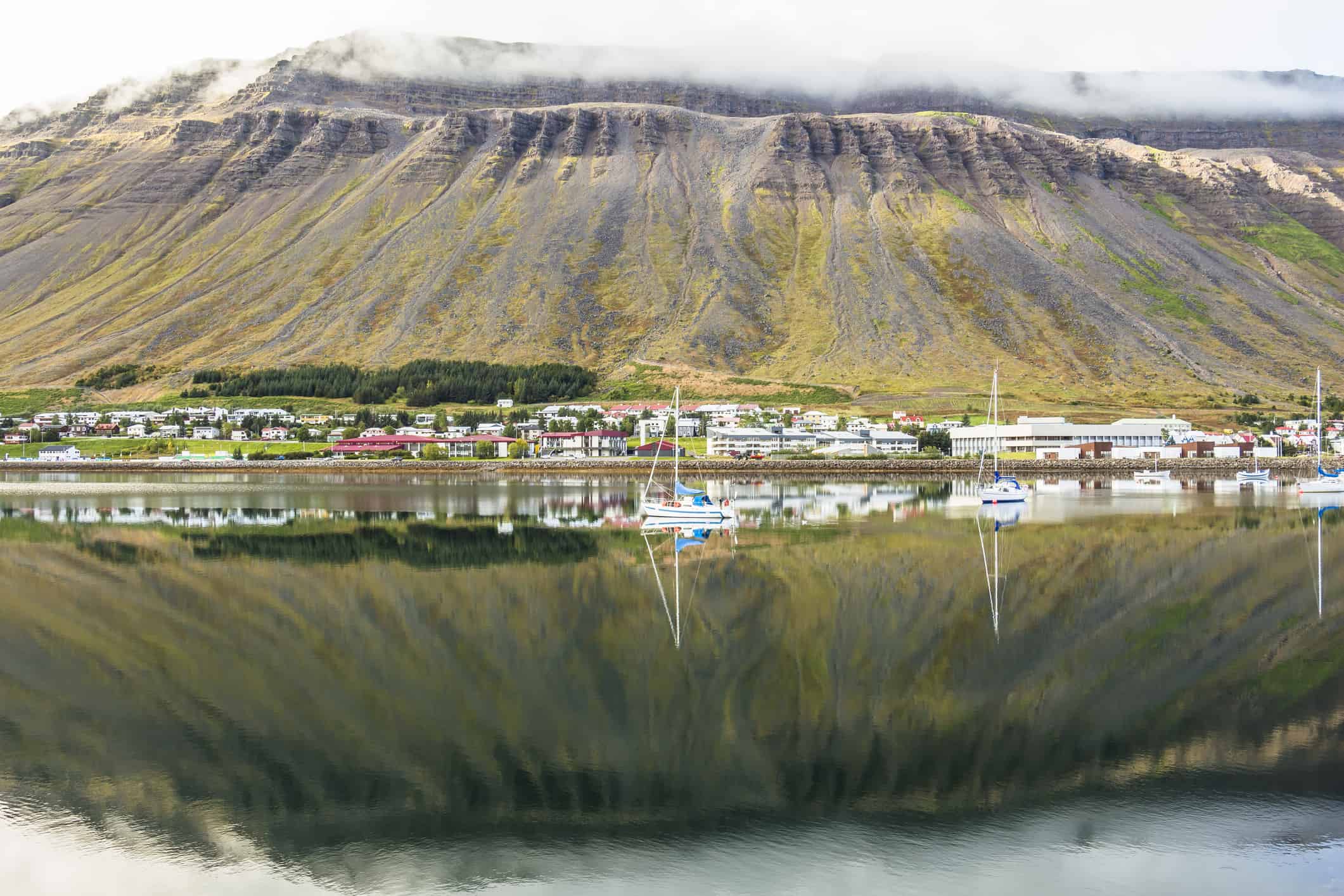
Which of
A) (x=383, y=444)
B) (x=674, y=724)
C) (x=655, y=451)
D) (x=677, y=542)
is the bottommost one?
(x=674, y=724)

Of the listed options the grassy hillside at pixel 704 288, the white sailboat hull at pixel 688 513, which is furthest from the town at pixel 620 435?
the white sailboat hull at pixel 688 513

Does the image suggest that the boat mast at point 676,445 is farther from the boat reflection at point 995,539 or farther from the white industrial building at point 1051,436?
the white industrial building at point 1051,436

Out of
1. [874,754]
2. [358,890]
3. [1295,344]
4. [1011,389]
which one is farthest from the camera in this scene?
[1295,344]

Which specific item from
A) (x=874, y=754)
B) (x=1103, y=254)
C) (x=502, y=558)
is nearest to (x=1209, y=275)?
(x=1103, y=254)

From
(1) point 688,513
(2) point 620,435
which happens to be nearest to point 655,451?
(2) point 620,435

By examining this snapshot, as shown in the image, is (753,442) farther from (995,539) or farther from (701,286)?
(995,539)

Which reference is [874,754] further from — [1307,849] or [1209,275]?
[1209,275]
